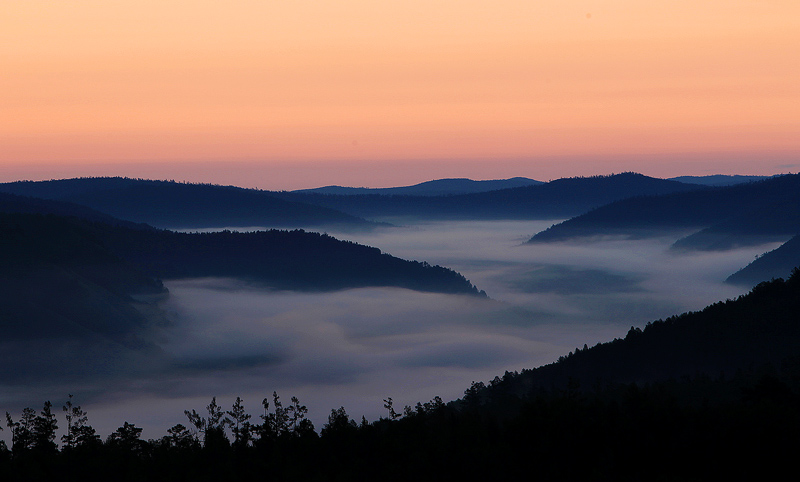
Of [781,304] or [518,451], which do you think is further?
[781,304]

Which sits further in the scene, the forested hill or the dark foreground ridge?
the forested hill

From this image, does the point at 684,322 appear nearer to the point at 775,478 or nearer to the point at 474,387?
the point at 474,387

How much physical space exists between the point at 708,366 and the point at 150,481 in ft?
308

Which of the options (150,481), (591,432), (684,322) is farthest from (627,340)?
(150,481)

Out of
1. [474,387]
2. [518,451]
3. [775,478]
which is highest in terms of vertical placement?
[474,387]

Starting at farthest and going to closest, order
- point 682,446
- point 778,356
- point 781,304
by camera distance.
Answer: point 781,304 → point 778,356 → point 682,446

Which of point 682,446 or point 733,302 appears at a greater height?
point 733,302

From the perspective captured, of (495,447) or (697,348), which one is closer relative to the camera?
(495,447)

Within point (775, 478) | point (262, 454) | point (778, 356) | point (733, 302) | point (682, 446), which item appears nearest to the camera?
point (775, 478)

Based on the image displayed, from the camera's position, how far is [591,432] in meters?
75.4

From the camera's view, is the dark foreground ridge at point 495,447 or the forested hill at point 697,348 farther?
the forested hill at point 697,348

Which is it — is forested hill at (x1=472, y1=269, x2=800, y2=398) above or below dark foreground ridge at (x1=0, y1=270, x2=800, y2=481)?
above

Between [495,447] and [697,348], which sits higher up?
[697,348]

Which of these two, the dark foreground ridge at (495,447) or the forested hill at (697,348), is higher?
the forested hill at (697,348)
